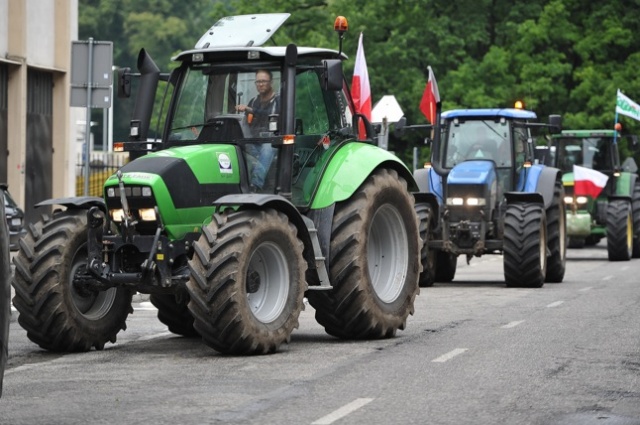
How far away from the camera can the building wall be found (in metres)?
32.8

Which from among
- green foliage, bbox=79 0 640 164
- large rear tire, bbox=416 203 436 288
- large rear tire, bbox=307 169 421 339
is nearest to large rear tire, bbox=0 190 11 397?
large rear tire, bbox=307 169 421 339

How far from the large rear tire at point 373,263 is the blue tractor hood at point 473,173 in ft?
28.2

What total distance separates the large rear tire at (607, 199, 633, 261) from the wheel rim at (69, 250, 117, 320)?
19229 millimetres

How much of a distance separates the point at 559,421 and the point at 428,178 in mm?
15475

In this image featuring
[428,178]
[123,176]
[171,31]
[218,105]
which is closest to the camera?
[123,176]

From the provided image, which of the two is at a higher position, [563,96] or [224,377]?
[563,96]

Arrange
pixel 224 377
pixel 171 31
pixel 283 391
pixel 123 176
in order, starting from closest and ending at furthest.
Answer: pixel 283 391
pixel 224 377
pixel 123 176
pixel 171 31

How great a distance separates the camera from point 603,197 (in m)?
34.8

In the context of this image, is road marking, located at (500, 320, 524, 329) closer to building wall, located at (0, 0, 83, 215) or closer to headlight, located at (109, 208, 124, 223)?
headlight, located at (109, 208, 124, 223)

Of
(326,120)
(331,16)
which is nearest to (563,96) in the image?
(331,16)

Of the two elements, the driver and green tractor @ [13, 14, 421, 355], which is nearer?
green tractor @ [13, 14, 421, 355]

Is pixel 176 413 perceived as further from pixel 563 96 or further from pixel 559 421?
pixel 563 96

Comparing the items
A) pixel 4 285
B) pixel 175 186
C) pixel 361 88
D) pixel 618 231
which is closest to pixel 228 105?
pixel 175 186

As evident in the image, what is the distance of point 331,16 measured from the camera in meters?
49.7
